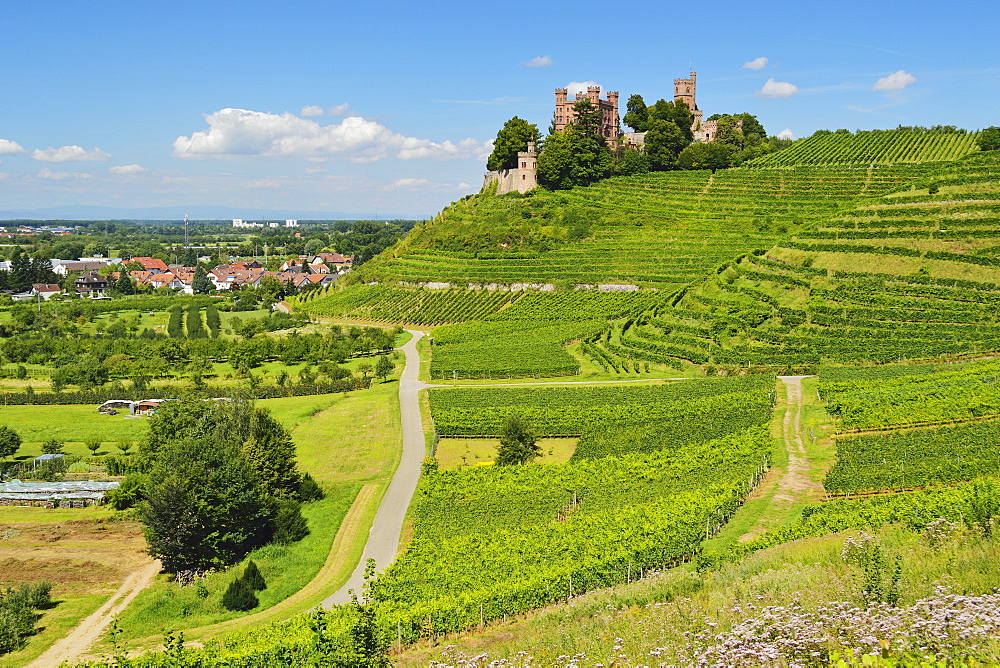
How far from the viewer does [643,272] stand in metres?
77.9

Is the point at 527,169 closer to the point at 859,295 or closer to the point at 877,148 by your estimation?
the point at 877,148

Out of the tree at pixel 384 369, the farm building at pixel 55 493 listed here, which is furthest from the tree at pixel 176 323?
the farm building at pixel 55 493

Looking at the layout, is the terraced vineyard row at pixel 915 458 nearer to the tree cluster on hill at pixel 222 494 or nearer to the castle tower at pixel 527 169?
the tree cluster on hill at pixel 222 494

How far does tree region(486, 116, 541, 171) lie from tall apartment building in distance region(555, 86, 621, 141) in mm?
5037

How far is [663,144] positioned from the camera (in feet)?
353

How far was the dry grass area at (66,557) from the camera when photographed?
1023 inches

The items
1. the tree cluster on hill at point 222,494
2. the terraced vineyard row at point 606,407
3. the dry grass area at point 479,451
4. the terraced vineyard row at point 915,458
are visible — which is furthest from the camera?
the terraced vineyard row at point 606,407

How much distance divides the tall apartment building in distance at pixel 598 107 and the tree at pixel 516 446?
74514mm

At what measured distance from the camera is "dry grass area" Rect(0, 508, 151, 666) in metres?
26.0

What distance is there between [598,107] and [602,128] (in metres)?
3.90

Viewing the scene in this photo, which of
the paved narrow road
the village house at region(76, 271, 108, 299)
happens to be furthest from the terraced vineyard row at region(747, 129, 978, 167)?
the village house at region(76, 271, 108, 299)

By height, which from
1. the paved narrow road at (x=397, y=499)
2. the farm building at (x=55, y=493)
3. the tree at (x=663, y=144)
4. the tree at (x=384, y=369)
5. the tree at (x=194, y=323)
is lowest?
the farm building at (x=55, y=493)

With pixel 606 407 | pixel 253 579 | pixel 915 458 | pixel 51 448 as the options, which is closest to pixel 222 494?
pixel 253 579

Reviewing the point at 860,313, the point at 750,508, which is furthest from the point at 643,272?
the point at 750,508
